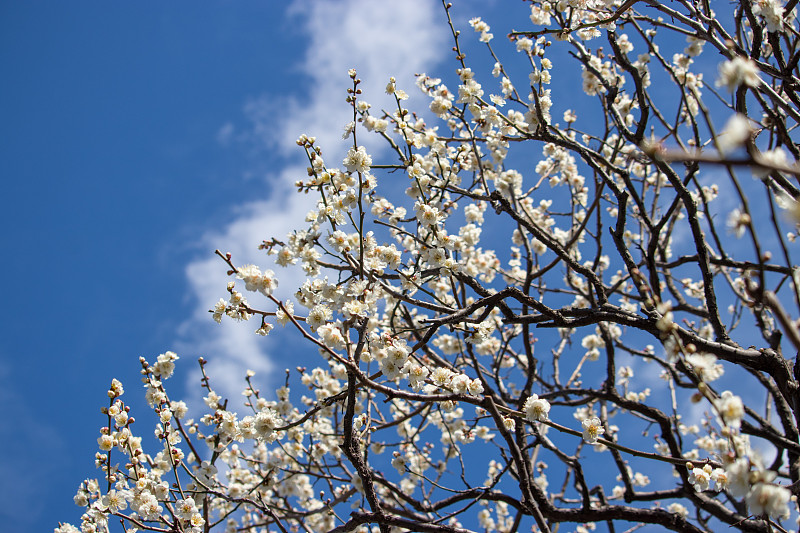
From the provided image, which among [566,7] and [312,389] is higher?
[566,7]

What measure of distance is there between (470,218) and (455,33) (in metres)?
2.09

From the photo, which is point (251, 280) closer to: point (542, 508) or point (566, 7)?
point (542, 508)

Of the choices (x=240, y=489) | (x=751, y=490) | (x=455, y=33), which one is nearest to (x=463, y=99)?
(x=455, y=33)

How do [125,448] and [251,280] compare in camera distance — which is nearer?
[251,280]

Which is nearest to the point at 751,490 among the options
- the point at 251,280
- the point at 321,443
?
the point at 251,280

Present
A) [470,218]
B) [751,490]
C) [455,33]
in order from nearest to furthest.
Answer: [751,490]
[455,33]
[470,218]

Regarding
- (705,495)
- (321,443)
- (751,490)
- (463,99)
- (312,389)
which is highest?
(463,99)

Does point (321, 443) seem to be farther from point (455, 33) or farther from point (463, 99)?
point (455, 33)

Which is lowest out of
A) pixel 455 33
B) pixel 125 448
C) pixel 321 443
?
pixel 125 448

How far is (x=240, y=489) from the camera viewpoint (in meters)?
4.34

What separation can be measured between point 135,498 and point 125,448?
35 centimetres

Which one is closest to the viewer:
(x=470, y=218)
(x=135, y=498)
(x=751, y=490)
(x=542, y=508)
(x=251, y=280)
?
(x=751, y=490)

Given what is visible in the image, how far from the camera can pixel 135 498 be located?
347cm

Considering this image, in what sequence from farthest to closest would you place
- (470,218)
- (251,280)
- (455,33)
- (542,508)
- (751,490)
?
1. (470,218)
2. (455,33)
3. (542,508)
4. (251,280)
5. (751,490)
